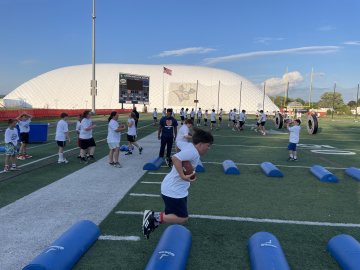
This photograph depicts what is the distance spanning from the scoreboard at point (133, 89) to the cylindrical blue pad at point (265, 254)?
34.6 m

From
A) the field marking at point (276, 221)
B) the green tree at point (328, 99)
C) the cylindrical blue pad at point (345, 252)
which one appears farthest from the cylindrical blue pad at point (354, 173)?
the green tree at point (328, 99)

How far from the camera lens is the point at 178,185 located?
5133mm

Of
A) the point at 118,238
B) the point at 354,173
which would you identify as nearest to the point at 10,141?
the point at 118,238

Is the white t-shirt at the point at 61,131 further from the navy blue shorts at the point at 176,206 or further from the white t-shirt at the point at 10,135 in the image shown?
the navy blue shorts at the point at 176,206

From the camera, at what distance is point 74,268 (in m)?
4.33

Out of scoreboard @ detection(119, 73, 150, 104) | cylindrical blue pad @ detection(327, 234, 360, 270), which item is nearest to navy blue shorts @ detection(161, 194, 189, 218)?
cylindrical blue pad @ detection(327, 234, 360, 270)

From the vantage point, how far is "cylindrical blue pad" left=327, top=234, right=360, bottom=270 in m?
4.23

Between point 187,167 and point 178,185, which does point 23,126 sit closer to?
point 178,185

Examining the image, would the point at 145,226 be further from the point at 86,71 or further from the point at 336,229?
the point at 86,71

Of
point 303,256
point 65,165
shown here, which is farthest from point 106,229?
point 65,165

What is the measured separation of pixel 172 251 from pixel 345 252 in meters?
2.29

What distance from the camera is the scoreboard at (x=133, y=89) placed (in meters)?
38.4

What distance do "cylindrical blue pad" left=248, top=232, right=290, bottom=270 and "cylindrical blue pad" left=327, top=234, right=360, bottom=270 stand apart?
791mm

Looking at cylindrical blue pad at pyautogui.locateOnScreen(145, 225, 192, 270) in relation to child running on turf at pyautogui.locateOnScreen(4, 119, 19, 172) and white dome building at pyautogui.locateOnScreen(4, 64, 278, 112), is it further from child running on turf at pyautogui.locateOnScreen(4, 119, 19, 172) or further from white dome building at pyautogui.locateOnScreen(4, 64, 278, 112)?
white dome building at pyautogui.locateOnScreen(4, 64, 278, 112)
